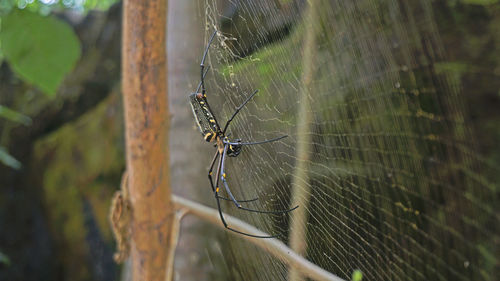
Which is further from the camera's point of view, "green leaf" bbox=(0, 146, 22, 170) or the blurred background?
"green leaf" bbox=(0, 146, 22, 170)

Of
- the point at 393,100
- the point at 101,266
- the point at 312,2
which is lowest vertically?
the point at 101,266

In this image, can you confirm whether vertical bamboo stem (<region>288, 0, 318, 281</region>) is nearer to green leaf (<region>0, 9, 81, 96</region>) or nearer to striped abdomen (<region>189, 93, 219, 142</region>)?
striped abdomen (<region>189, 93, 219, 142</region>)

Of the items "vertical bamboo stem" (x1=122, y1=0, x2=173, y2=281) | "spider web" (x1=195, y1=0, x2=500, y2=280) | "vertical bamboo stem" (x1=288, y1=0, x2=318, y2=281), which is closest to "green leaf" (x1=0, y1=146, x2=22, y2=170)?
"vertical bamboo stem" (x1=122, y1=0, x2=173, y2=281)

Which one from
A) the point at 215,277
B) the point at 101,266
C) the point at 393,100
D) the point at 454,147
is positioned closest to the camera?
the point at 454,147

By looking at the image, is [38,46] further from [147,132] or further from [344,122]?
[344,122]

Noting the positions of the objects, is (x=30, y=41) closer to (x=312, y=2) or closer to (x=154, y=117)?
(x=154, y=117)

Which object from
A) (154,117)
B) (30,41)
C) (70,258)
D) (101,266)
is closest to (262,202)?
(154,117)

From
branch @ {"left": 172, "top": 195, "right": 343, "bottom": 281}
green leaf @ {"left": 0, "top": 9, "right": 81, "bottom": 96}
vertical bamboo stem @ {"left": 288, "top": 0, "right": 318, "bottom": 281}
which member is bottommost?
branch @ {"left": 172, "top": 195, "right": 343, "bottom": 281}

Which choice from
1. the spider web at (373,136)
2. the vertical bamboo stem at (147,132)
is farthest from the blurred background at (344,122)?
the vertical bamboo stem at (147,132)
